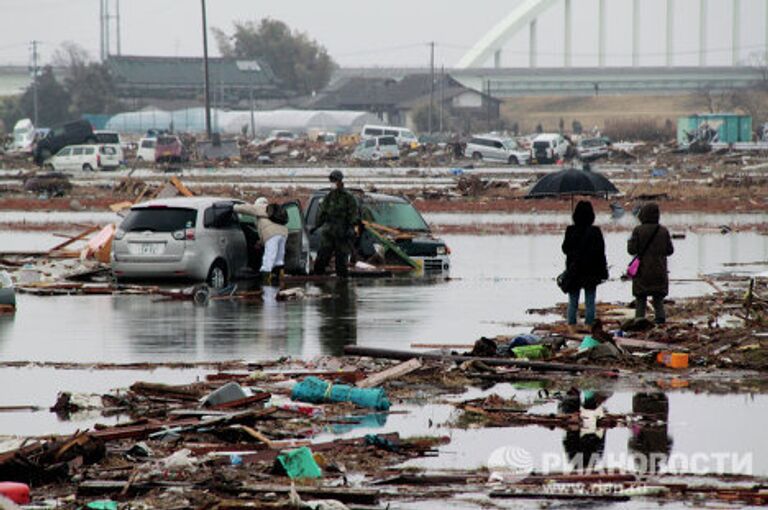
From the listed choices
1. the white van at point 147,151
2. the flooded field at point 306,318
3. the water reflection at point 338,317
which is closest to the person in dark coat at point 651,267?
the flooded field at point 306,318

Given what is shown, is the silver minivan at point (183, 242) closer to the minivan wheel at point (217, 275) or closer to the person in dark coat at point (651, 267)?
the minivan wheel at point (217, 275)

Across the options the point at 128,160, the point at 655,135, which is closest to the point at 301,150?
the point at 128,160

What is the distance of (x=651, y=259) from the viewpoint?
758 inches

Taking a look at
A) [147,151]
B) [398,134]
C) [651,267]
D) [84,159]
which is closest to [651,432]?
[651,267]

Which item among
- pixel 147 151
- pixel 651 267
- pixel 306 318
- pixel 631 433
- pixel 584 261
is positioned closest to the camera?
pixel 631 433

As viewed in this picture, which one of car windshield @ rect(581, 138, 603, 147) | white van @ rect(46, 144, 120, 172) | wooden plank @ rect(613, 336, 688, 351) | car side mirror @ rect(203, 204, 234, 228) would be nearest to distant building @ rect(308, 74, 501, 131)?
car windshield @ rect(581, 138, 603, 147)

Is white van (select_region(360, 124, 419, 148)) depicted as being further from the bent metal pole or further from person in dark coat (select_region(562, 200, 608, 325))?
the bent metal pole

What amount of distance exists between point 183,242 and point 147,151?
69103 millimetres

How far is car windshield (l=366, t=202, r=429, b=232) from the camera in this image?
2925 cm

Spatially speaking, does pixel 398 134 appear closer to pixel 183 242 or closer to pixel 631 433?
pixel 183 242

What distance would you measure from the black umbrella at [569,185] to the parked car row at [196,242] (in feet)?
12.6

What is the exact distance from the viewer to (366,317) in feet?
68.6

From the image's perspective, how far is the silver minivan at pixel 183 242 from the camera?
25203 millimetres

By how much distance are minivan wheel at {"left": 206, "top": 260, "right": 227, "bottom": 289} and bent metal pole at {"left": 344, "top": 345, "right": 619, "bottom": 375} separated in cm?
947
